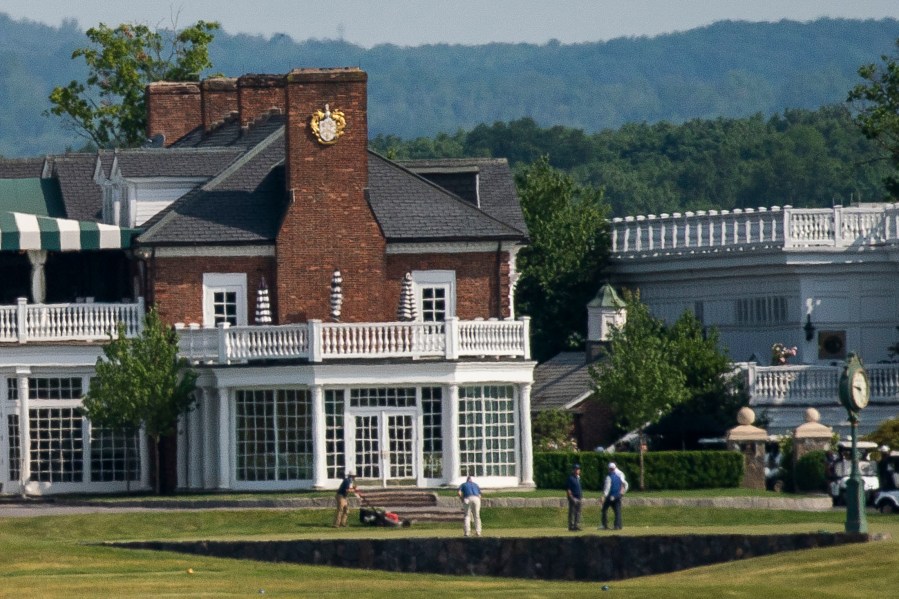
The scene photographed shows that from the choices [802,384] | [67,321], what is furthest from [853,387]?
[67,321]

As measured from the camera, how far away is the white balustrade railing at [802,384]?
2820 inches

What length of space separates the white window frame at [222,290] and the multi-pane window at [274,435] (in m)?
2.36

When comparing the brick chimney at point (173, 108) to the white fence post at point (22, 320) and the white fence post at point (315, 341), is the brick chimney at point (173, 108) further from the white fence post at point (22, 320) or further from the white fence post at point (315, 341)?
the white fence post at point (315, 341)

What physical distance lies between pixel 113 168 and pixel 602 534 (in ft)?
69.8

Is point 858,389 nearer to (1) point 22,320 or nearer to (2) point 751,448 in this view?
(2) point 751,448

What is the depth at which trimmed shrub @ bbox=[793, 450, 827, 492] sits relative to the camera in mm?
65062

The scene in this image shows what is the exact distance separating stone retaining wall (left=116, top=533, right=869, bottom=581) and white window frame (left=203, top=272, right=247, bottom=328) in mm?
13917

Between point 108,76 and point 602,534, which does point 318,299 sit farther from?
point 108,76

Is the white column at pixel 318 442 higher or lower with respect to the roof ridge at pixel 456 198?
lower

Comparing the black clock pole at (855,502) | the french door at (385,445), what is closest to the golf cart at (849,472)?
the french door at (385,445)

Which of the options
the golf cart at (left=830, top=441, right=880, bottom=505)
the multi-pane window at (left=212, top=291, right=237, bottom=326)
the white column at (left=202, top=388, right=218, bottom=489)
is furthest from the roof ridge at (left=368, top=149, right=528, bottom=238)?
the golf cart at (left=830, top=441, right=880, bottom=505)

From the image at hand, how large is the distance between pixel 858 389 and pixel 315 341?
16383mm

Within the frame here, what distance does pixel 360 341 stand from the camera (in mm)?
63531

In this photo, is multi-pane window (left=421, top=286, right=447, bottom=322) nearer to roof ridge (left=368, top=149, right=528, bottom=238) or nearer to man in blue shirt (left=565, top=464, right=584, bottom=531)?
roof ridge (left=368, top=149, right=528, bottom=238)
